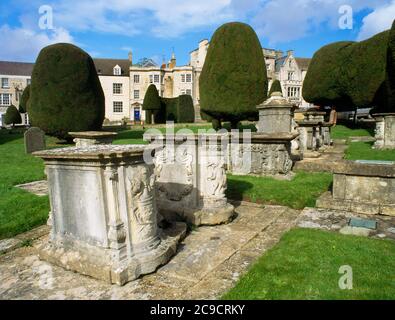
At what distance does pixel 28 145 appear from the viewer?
13.9 m

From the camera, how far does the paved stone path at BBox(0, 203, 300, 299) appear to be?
3207mm

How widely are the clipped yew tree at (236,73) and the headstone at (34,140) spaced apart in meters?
10.9

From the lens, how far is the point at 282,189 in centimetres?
721

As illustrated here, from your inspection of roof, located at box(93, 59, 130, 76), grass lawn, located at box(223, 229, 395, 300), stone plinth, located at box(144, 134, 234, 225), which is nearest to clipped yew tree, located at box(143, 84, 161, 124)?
roof, located at box(93, 59, 130, 76)

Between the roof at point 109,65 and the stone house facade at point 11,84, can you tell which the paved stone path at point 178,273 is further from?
the stone house facade at point 11,84

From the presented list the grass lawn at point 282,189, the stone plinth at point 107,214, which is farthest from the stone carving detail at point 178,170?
the grass lawn at point 282,189

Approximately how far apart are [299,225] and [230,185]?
307 cm

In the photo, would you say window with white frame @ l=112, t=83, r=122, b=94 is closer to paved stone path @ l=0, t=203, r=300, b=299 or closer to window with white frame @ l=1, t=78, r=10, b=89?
window with white frame @ l=1, t=78, r=10, b=89

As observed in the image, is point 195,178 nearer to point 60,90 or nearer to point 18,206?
point 18,206

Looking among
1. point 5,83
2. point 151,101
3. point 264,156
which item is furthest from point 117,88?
point 264,156

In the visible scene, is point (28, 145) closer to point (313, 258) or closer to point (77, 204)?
point (77, 204)

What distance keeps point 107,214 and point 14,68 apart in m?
55.8

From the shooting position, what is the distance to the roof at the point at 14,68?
47.3m
